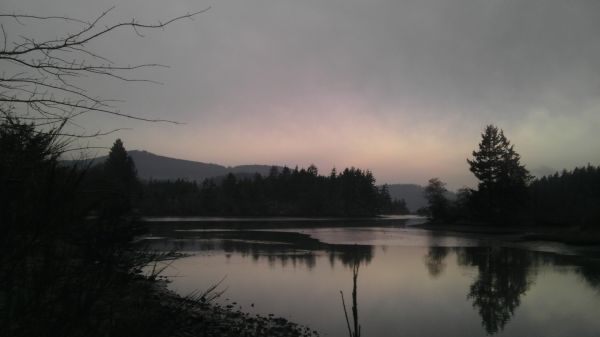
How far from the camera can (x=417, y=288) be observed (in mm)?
22109

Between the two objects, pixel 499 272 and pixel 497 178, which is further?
pixel 497 178

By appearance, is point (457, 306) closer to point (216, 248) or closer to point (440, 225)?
→ point (216, 248)

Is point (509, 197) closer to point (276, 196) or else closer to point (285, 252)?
point (285, 252)

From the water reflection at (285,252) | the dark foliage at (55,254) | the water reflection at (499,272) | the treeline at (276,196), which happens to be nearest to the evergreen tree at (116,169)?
the dark foliage at (55,254)

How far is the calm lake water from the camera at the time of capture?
15508 mm

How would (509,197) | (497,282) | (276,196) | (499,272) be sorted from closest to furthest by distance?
(497,282) < (499,272) < (509,197) < (276,196)

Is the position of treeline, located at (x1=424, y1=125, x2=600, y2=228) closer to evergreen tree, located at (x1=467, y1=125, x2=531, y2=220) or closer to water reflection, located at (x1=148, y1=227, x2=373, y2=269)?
evergreen tree, located at (x1=467, y1=125, x2=531, y2=220)

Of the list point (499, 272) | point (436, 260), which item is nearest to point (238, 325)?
point (499, 272)

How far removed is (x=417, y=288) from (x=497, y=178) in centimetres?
5468

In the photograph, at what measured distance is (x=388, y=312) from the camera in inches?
678

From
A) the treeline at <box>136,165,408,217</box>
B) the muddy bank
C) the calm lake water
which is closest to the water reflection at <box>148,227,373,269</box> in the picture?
the calm lake water

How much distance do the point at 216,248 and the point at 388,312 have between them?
23.5 meters

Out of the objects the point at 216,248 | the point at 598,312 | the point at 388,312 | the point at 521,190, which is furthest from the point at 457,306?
the point at 521,190

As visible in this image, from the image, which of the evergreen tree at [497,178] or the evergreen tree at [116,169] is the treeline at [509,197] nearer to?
Answer: the evergreen tree at [497,178]
